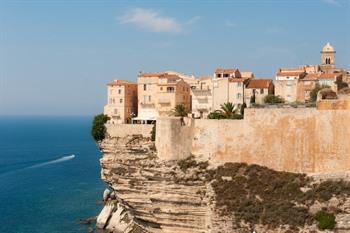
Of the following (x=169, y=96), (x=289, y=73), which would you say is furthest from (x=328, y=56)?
(x=169, y=96)

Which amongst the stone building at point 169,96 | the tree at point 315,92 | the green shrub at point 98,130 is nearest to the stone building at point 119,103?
the green shrub at point 98,130

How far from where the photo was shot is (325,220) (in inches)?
873

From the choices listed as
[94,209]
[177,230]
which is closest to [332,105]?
[177,230]

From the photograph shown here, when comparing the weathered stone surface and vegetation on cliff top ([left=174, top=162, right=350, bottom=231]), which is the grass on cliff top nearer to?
vegetation on cliff top ([left=174, top=162, right=350, bottom=231])

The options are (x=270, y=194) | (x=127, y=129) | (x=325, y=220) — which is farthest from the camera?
(x=127, y=129)

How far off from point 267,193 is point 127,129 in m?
11.5

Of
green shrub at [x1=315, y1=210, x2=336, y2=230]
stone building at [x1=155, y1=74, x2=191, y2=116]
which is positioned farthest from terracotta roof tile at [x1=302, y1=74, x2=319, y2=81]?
green shrub at [x1=315, y1=210, x2=336, y2=230]

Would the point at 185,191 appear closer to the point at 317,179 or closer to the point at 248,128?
the point at 248,128

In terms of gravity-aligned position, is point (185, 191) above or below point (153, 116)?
below

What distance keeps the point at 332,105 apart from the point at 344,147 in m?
1.97

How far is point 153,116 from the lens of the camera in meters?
35.0

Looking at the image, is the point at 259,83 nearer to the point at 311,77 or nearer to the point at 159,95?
the point at 311,77

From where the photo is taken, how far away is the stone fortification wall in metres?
32.1

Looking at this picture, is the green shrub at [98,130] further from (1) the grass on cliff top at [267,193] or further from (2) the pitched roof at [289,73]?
(2) the pitched roof at [289,73]
